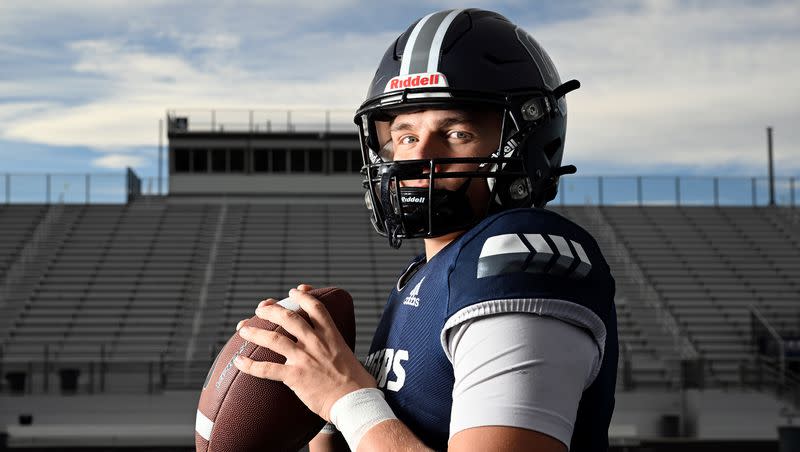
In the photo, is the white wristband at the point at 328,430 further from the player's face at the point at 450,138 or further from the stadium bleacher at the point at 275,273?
the stadium bleacher at the point at 275,273

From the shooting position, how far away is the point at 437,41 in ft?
5.86

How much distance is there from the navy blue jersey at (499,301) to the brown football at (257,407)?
213 millimetres

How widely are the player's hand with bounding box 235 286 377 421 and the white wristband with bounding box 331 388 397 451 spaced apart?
0.06 ft

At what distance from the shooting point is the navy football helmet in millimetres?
1714

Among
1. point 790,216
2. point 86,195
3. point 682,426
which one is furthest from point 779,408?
point 86,195

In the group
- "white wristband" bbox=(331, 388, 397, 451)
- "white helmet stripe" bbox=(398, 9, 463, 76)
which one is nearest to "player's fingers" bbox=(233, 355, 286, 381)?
"white wristband" bbox=(331, 388, 397, 451)

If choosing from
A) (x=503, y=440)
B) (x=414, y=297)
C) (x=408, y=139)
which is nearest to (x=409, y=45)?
(x=408, y=139)

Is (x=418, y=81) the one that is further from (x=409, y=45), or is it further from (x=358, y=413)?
(x=358, y=413)

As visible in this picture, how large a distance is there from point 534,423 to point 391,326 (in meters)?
0.51

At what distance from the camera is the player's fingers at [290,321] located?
5.24 feet

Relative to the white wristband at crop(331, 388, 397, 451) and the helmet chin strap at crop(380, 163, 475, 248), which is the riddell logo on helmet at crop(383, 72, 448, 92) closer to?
the helmet chin strap at crop(380, 163, 475, 248)

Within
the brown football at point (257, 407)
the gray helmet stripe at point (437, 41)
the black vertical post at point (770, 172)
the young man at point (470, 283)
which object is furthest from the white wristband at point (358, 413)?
the black vertical post at point (770, 172)

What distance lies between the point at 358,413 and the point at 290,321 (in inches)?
8.9

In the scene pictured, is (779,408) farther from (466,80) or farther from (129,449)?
(466,80)
